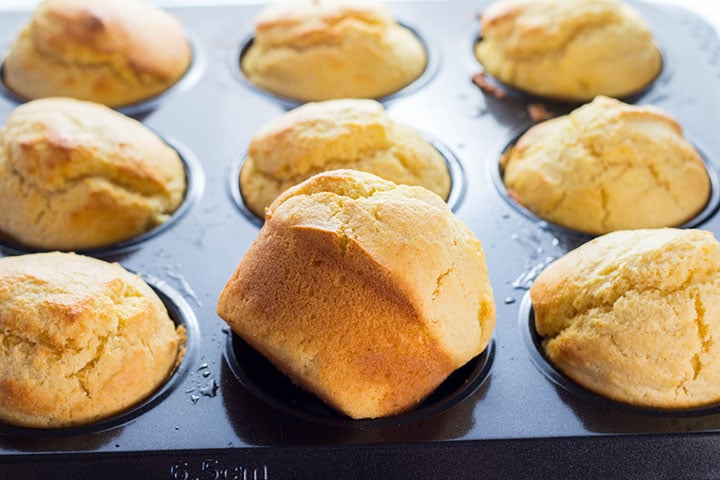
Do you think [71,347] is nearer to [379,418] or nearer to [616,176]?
[379,418]

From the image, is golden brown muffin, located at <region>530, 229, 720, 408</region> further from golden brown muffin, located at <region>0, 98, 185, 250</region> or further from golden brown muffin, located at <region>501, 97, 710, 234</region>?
golden brown muffin, located at <region>0, 98, 185, 250</region>

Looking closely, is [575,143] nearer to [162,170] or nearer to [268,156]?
[268,156]

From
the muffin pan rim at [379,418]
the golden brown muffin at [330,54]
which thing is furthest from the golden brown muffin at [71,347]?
the golden brown muffin at [330,54]

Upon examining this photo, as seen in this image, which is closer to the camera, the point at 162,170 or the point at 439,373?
the point at 439,373

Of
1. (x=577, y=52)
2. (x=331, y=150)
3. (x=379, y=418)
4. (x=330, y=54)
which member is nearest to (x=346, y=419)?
(x=379, y=418)

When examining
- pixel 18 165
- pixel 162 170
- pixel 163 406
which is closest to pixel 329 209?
pixel 163 406

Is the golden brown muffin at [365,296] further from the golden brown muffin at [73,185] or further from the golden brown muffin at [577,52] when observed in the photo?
the golden brown muffin at [577,52]
